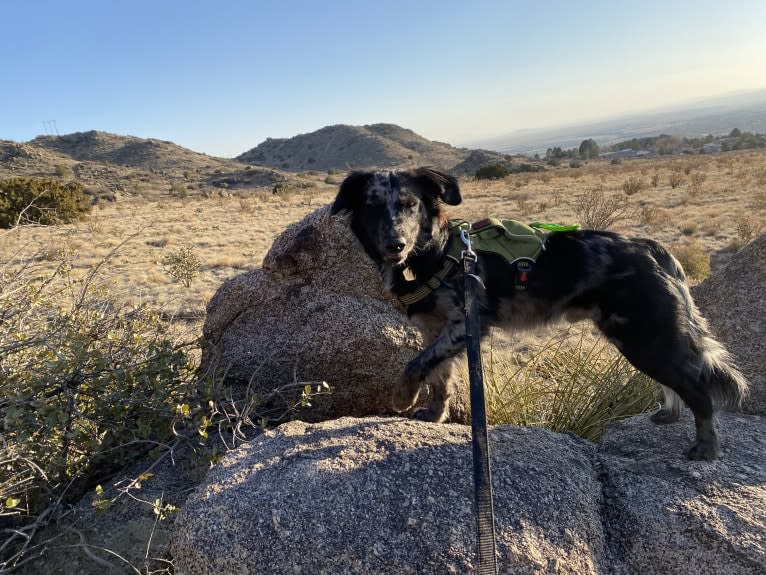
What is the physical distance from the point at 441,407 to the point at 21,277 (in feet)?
10.1

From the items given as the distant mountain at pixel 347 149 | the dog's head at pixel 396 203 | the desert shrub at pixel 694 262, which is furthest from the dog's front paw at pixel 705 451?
the distant mountain at pixel 347 149

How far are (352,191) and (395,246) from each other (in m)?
0.72

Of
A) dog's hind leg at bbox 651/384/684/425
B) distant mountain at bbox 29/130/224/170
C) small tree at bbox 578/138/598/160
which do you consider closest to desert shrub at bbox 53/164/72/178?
distant mountain at bbox 29/130/224/170

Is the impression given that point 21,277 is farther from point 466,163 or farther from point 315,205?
point 466,163

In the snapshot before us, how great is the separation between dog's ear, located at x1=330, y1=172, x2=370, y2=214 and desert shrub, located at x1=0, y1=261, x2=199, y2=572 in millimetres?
1478

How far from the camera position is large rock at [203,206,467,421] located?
3.65 m

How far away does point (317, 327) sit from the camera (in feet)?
12.2

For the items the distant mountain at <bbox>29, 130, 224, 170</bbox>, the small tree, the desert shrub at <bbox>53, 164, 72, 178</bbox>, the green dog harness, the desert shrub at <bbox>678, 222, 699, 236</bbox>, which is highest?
the distant mountain at <bbox>29, 130, 224, 170</bbox>

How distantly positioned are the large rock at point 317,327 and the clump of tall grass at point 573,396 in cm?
40

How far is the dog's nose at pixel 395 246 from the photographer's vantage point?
3.06m

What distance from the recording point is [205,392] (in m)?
3.01

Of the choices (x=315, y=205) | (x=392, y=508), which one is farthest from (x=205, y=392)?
(x=315, y=205)

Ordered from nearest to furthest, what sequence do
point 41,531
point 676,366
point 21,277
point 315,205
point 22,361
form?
point 41,531 < point 676,366 < point 22,361 < point 21,277 < point 315,205

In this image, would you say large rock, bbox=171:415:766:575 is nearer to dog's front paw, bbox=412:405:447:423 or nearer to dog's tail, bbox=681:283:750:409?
dog's tail, bbox=681:283:750:409
